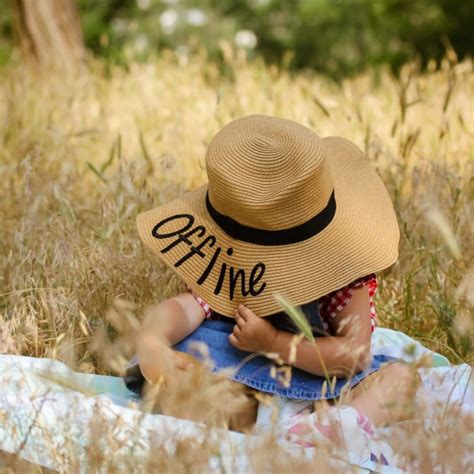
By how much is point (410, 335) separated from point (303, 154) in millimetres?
848

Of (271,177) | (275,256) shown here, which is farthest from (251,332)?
(271,177)

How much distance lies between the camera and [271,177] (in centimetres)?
223

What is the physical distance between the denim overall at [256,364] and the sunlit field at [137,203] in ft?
0.49

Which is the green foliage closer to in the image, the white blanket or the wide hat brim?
the wide hat brim

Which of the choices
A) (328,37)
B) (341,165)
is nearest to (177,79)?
(341,165)

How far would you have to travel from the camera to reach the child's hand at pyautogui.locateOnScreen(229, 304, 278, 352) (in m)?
2.21

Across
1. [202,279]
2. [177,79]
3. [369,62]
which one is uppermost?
[202,279]

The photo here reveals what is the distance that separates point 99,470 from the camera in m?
1.71

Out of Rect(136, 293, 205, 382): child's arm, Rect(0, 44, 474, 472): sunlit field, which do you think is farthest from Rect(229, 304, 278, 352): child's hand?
Rect(0, 44, 474, 472): sunlit field

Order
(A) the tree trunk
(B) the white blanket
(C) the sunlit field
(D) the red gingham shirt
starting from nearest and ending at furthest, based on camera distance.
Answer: (B) the white blanket → (D) the red gingham shirt → (C) the sunlit field → (A) the tree trunk

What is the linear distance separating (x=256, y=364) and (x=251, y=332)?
152 millimetres

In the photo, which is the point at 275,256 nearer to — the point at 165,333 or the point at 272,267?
the point at 272,267

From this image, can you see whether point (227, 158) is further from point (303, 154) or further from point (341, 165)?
point (341, 165)

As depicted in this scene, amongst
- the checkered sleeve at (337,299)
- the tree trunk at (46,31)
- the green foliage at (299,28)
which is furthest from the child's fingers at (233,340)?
the green foliage at (299,28)
